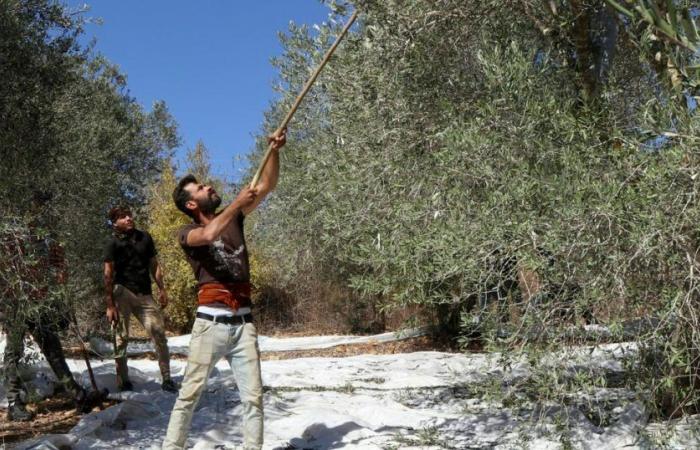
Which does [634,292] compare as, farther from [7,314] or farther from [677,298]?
[7,314]

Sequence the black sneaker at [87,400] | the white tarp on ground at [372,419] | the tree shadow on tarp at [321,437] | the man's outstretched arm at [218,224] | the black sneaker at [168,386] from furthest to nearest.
A: the black sneaker at [168,386]
the black sneaker at [87,400]
the tree shadow on tarp at [321,437]
the white tarp on ground at [372,419]
the man's outstretched arm at [218,224]

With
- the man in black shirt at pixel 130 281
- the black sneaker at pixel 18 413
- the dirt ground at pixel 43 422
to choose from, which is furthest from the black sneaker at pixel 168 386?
the black sneaker at pixel 18 413

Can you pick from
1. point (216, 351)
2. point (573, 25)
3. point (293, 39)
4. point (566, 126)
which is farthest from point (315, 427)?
point (293, 39)

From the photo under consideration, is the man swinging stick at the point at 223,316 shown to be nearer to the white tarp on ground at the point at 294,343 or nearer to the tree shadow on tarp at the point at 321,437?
the tree shadow on tarp at the point at 321,437

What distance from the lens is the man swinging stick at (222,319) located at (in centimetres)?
463

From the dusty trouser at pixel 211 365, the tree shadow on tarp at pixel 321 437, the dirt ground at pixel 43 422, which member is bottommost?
the tree shadow on tarp at pixel 321 437

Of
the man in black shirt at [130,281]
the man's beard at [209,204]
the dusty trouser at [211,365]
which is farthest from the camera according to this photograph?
the man in black shirt at [130,281]

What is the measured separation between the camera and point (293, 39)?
35.6 feet

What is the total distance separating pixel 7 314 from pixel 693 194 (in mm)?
4161

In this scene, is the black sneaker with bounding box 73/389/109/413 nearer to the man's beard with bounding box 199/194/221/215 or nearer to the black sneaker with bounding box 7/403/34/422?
the black sneaker with bounding box 7/403/34/422

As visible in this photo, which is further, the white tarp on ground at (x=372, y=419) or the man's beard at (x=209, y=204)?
the white tarp on ground at (x=372, y=419)

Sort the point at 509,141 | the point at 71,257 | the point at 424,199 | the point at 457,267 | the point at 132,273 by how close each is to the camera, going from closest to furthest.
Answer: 1. the point at 457,267
2. the point at 509,141
3. the point at 424,199
4. the point at 132,273
5. the point at 71,257

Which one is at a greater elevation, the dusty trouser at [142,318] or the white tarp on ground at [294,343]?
the dusty trouser at [142,318]

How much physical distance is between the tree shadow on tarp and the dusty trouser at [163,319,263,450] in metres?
0.89
